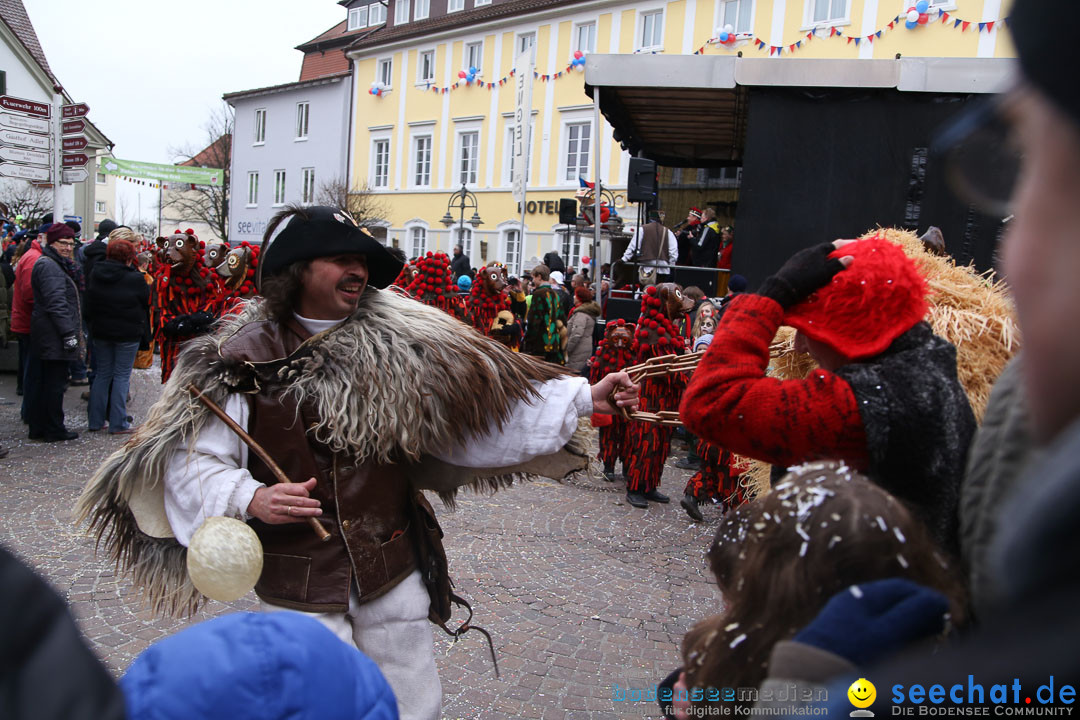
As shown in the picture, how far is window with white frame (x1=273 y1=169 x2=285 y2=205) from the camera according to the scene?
117 feet

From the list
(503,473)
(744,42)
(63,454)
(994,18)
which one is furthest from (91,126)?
(503,473)

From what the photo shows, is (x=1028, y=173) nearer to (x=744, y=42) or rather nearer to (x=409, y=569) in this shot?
(x=409, y=569)

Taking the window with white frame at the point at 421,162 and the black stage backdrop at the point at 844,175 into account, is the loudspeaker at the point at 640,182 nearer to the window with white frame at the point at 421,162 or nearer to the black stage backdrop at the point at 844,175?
the black stage backdrop at the point at 844,175

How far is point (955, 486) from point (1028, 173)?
3.36ft

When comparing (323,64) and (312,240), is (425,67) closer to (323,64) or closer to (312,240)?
(323,64)

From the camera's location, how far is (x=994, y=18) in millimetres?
17031

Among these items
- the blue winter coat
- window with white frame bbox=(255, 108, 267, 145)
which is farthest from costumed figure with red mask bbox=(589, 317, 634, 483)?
window with white frame bbox=(255, 108, 267, 145)

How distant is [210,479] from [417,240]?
2946cm

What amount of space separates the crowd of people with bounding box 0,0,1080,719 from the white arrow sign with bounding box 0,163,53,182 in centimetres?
981

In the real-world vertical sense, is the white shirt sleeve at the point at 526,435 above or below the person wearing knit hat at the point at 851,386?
below

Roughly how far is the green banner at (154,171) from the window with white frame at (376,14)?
1066 centimetres

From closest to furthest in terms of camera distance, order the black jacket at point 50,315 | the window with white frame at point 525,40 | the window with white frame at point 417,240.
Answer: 1. the black jacket at point 50,315
2. the window with white frame at point 525,40
3. the window with white frame at point 417,240

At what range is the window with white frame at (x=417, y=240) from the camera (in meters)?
→ 30.5

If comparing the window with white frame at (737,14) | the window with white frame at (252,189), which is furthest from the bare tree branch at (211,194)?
the window with white frame at (737,14)
